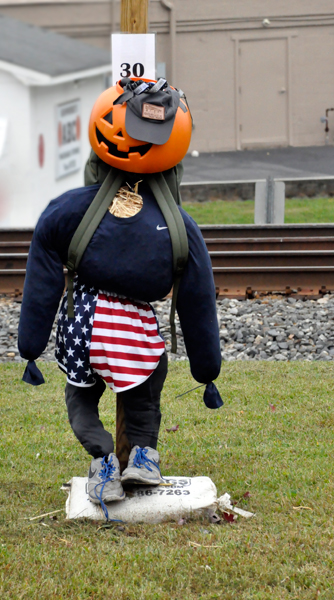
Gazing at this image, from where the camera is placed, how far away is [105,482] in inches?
134

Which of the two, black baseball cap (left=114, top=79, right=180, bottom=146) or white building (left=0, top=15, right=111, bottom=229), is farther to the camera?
white building (left=0, top=15, right=111, bottom=229)

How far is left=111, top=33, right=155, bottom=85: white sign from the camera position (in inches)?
138

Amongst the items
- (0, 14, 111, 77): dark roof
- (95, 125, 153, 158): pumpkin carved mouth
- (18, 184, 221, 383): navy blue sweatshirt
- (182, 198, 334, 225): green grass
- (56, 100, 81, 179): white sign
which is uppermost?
(0, 14, 111, 77): dark roof

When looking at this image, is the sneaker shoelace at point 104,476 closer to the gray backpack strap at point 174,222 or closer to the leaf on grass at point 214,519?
the leaf on grass at point 214,519

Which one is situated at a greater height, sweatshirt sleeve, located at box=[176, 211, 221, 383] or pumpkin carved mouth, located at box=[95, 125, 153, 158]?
pumpkin carved mouth, located at box=[95, 125, 153, 158]

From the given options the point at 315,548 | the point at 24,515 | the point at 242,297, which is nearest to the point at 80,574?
the point at 24,515

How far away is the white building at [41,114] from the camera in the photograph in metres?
11.1

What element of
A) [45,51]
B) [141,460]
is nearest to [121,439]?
[141,460]

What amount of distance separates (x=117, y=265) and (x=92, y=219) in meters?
0.22

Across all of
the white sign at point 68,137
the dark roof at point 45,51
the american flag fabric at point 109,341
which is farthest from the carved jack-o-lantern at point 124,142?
the white sign at point 68,137

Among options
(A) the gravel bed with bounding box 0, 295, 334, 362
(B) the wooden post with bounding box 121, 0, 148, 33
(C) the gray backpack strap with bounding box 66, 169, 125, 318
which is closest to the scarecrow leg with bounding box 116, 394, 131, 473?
(C) the gray backpack strap with bounding box 66, 169, 125, 318

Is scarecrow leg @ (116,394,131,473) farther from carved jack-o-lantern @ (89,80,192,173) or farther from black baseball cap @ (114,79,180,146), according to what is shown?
black baseball cap @ (114,79,180,146)

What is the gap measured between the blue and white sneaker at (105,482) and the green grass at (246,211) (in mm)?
8986

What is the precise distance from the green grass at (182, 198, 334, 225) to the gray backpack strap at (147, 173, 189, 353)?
8.82 m
